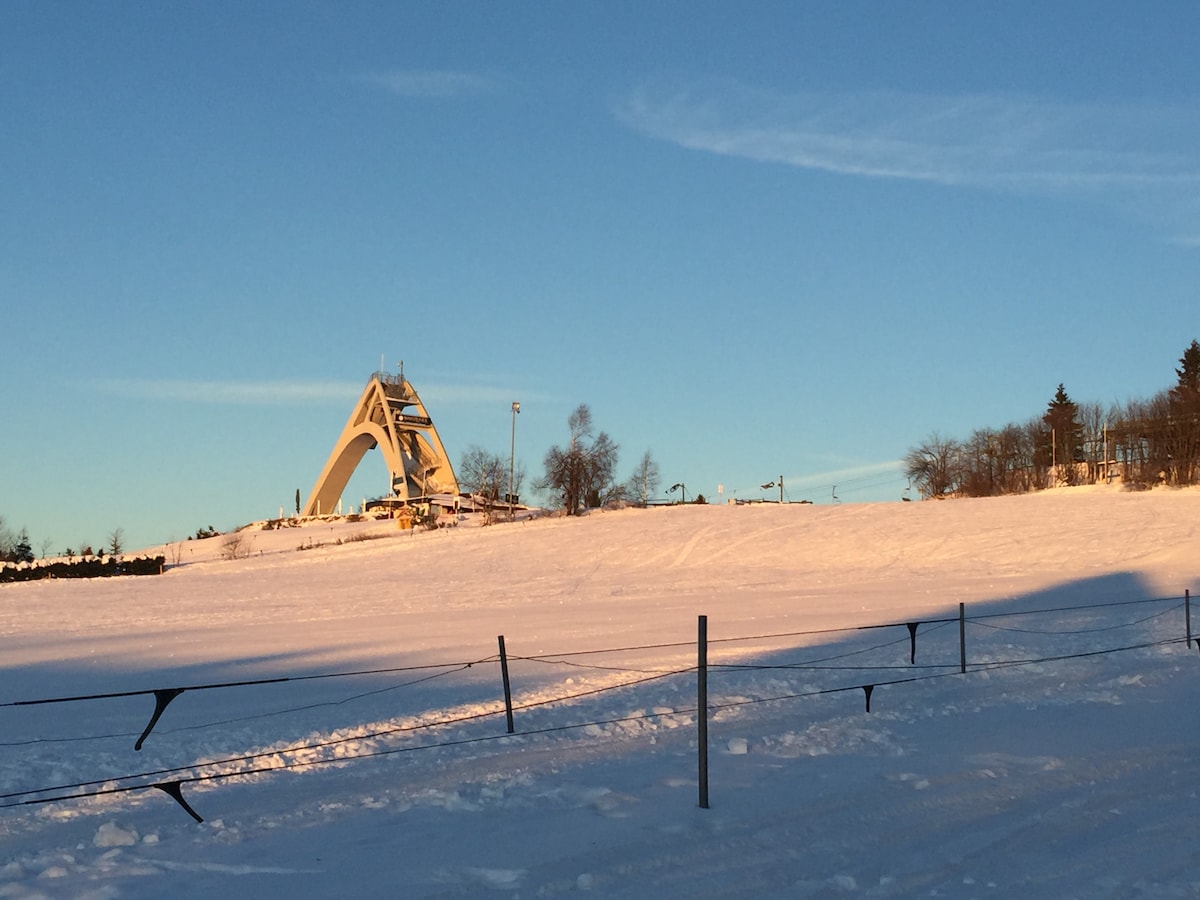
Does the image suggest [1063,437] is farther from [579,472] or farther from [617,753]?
[617,753]

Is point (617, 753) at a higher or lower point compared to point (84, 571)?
higher

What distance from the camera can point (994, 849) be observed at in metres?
7.65

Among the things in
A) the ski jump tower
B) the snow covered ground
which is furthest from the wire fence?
the ski jump tower

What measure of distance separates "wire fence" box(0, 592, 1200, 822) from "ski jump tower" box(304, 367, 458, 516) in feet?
299

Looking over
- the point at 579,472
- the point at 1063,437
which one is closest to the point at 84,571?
the point at 579,472

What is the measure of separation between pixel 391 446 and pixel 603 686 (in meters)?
97.4

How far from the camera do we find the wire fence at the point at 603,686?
36.1ft

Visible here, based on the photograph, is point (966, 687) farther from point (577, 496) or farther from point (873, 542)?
point (577, 496)

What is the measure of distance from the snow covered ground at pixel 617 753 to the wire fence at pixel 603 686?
0.08 m

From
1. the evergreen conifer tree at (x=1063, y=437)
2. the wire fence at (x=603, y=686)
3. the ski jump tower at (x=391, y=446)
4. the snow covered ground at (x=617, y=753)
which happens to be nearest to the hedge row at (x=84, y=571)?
the snow covered ground at (x=617, y=753)

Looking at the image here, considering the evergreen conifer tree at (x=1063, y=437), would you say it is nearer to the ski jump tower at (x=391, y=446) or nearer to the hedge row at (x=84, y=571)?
the ski jump tower at (x=391, y=446)

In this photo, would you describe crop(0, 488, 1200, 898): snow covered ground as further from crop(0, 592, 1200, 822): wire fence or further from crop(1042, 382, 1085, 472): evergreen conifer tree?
crop(1042, 382, 1085, 472): evergreen conifer tree

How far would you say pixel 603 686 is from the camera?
16047mm

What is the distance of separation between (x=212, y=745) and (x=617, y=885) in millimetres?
6940
